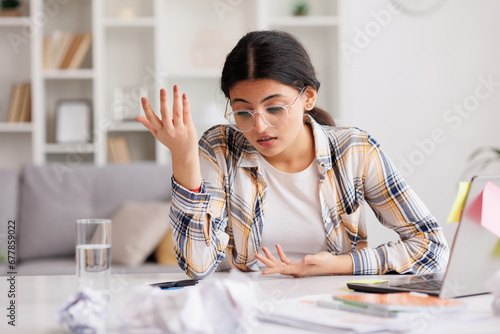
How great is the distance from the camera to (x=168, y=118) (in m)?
1.16

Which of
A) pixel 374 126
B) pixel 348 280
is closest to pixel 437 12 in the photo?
pixel 374 126

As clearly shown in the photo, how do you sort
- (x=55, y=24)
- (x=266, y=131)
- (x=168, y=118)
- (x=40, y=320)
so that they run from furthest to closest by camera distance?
(x=55, y=24) < (x=266, y=131) < (x=168, y=118) < (x=40, y=320)

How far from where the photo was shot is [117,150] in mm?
3697

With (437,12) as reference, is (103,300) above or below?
below

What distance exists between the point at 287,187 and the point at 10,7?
2.73 m

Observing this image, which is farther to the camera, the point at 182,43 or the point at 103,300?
the point at 182,43

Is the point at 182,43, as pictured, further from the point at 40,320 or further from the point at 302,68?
the point at 40,320

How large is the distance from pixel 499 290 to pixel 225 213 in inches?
30.8

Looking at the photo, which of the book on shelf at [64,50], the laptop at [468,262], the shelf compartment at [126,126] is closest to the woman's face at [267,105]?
the laptop at [468,262]

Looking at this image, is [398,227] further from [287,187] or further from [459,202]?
[459,202]

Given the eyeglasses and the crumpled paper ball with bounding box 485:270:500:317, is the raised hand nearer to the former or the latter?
the eyeglasses

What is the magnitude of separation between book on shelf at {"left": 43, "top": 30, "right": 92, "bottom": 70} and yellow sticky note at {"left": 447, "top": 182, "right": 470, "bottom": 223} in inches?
120

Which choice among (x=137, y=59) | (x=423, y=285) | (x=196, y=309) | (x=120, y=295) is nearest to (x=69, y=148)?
(x=137, y=59)

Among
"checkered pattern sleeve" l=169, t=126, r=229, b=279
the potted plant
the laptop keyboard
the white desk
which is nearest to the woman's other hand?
the white desk
